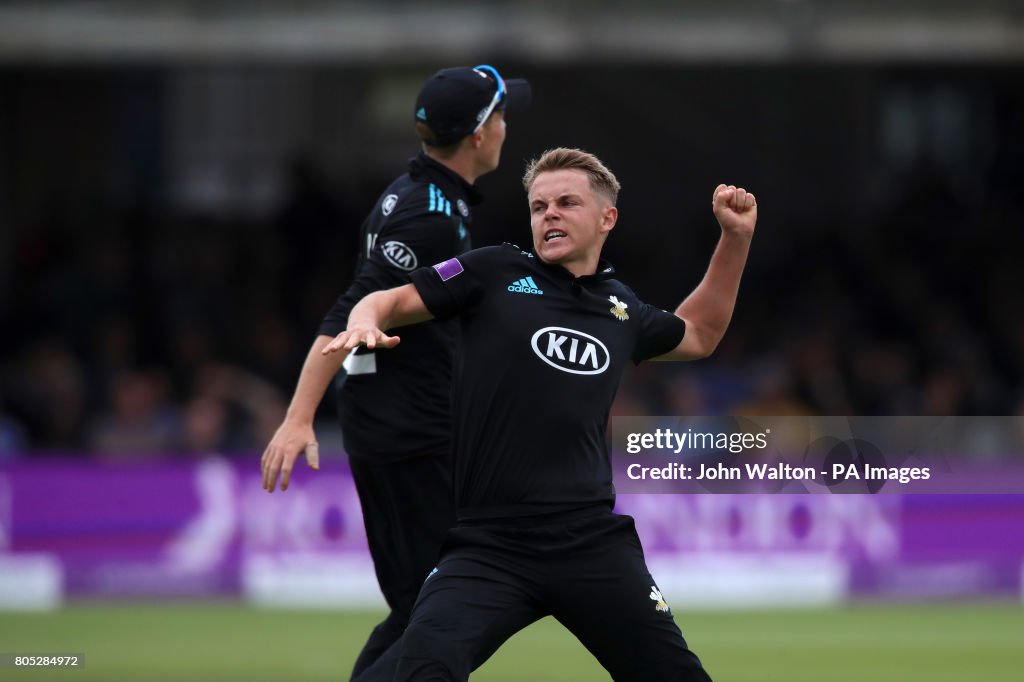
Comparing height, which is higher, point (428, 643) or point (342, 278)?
point (342, 278)

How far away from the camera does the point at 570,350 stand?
17.1 ft

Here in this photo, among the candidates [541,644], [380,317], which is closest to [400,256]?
[380,317]

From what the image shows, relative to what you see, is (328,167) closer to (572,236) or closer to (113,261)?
(113,261)

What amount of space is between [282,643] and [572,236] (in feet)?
18.0

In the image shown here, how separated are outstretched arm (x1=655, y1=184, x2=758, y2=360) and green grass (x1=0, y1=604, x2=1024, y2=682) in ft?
11.0

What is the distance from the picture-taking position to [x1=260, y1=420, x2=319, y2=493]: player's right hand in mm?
5191

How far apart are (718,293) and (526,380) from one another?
35.2 inches

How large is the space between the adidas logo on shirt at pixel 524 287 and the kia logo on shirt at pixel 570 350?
14 centimetres

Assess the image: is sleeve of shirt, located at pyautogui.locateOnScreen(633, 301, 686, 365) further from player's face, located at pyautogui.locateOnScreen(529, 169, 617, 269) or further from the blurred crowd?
the blurred crowd

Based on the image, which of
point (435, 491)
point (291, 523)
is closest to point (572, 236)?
point (435, 491)

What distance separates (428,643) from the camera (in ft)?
15.7
